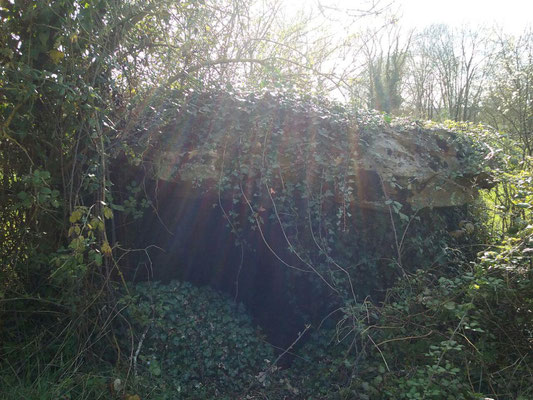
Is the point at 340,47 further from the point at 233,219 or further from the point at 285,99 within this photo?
the point at 233,219

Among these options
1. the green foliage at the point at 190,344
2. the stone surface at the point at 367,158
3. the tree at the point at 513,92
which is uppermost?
the tree at the point at 513,92

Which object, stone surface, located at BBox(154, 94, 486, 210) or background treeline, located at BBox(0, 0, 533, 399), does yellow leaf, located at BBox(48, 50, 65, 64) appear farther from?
stone surface, located at BBox(154, 94, 486, 210)

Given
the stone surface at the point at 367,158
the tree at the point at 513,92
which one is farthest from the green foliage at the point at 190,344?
the tree at the point at 513,92

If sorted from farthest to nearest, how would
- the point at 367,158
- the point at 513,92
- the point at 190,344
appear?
the point at 513,92 < the point at 367,158 < the point at 190,344

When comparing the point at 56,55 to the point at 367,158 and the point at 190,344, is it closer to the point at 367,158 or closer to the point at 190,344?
the point at 190,344

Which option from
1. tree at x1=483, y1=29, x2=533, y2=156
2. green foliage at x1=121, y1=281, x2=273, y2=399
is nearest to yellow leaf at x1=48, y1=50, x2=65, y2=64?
green foliage at x1=121, y1=281, x2=273, y2=399

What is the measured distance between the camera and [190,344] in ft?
10.3

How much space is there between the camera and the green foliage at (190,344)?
2906 millimetres

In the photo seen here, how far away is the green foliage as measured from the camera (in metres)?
2.91

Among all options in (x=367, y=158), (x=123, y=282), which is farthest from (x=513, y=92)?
(x=123, y=282)

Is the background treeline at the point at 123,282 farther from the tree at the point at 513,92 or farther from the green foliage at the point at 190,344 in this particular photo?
the tree at the point at 513,92

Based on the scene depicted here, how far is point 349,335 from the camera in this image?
11.1 feet

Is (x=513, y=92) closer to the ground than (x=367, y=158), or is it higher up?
higher up

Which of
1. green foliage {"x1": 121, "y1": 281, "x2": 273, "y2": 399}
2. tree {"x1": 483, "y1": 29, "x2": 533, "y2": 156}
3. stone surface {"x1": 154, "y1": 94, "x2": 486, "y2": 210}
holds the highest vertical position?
tree {"x1": 483, "y1": 29, "x2": 533, "y2": 156}
